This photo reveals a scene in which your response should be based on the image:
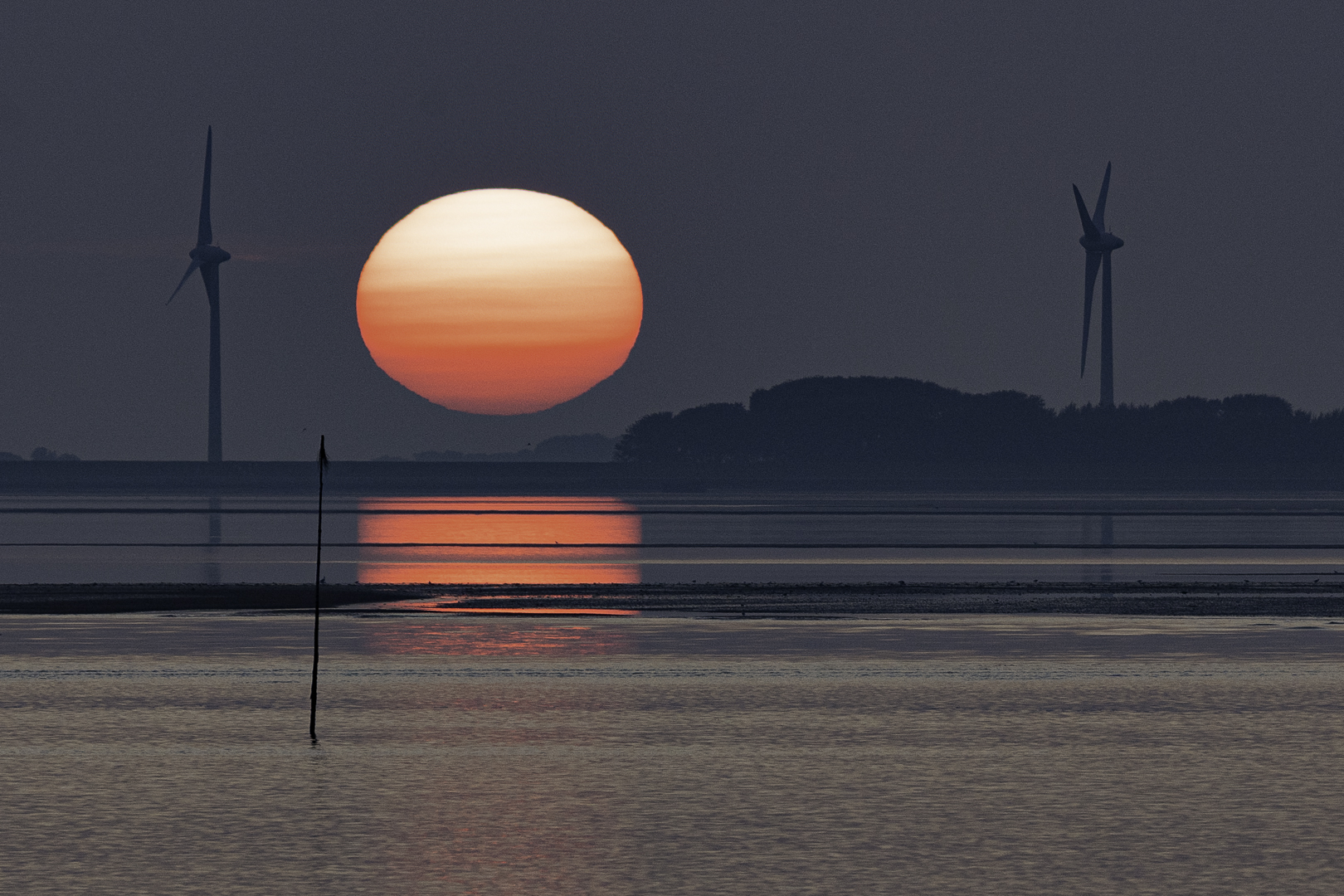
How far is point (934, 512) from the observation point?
131m

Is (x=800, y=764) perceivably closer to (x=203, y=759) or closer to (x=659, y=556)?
(x=203, y=759)

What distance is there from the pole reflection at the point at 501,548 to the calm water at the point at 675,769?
21385mm

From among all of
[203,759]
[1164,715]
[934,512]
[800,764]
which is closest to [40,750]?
[203,759]

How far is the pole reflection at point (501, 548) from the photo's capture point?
52812mm

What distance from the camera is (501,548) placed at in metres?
71.7

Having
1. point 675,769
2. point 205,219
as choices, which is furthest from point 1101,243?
point 675,769

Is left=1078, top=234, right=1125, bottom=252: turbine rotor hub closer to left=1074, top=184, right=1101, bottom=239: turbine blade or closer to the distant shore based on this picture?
Answer: left=1074, top=184, right=1101, bottom=239: turbine blade

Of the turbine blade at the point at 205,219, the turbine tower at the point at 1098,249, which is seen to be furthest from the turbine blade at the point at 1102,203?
the turbine blade at the point at 205,219

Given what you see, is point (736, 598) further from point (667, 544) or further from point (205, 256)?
point (205, 256)

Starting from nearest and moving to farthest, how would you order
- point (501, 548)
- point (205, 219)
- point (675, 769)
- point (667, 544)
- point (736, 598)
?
point (675, 769) < point (736, 598) < point (501, 548) < point (667, 544) < point (205, 219)

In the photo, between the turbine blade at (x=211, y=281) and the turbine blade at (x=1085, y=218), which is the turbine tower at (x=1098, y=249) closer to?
the turbine blade at (x=1085, y=218)

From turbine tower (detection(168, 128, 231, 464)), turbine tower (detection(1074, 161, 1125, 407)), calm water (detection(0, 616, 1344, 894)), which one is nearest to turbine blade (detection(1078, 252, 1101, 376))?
turbine tower (detection(1074, 161, 1125, 407))

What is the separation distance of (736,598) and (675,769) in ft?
83.3

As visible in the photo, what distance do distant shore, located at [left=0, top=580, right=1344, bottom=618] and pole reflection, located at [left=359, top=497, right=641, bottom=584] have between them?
4051 mm
